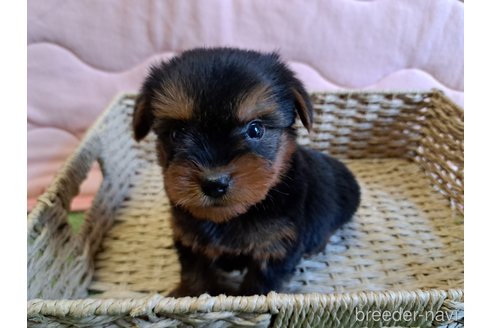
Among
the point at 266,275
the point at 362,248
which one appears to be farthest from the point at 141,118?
the point at 362,248

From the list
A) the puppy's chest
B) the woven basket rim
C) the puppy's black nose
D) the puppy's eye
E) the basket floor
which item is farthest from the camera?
the basket floor

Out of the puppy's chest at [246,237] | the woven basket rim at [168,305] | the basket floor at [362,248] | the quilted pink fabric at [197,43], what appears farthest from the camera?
the quilted pink fabric at [197,43]

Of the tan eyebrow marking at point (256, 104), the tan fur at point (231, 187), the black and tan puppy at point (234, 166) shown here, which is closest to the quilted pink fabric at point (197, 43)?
the black and tan puppy at point (234, 166)

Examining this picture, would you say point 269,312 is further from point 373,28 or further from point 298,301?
point 373,28

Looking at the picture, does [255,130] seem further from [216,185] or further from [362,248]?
[362,248]

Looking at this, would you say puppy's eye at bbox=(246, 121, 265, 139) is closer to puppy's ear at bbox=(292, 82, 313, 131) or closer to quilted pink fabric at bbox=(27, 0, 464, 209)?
puppy's ear at bbox=(292, 82, 313, 131)

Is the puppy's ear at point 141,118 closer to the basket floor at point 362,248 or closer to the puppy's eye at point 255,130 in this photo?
the puppy's eye at point 255,130

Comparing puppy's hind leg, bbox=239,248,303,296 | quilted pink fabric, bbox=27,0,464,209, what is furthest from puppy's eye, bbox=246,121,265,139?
quilted pink fabric, bbox=27,0,464,209
